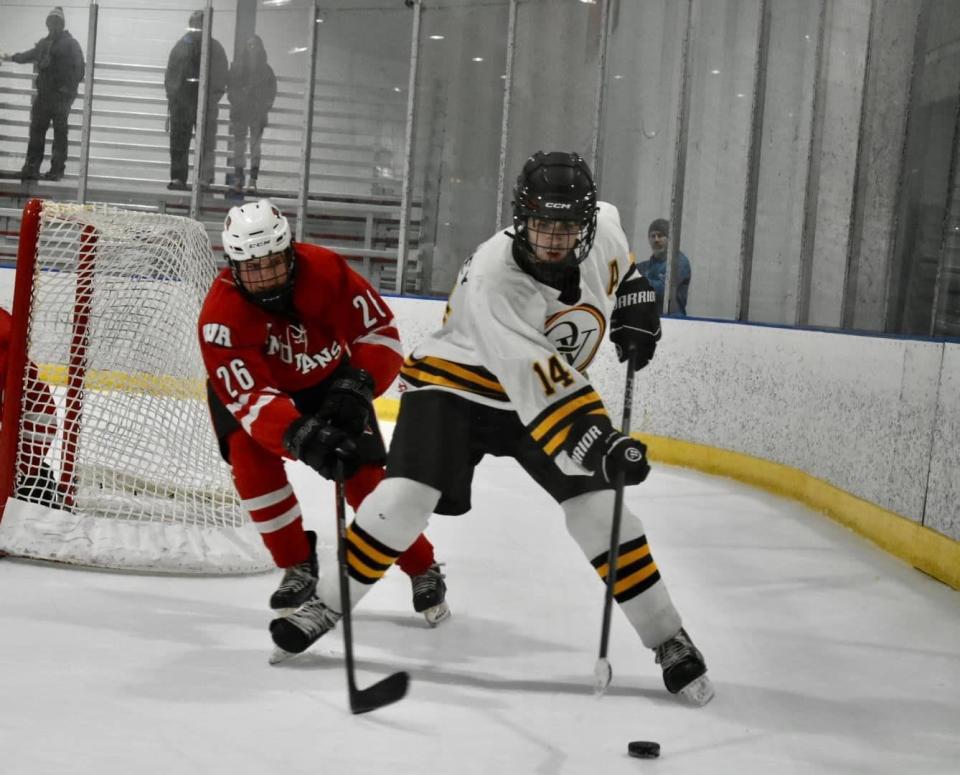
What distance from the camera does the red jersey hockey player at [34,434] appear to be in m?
3.39

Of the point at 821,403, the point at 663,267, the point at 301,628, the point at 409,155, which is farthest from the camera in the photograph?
the point at 409,155

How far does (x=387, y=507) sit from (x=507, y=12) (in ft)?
19.0

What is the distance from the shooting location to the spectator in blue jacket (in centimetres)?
657

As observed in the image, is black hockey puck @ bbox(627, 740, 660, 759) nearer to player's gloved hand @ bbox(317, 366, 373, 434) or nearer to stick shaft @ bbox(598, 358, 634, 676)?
stick shaft @ bbox(598, 358, 634, 676)

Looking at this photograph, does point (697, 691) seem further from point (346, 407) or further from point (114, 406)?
point (114, 406)

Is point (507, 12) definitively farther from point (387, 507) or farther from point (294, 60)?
point (387, 507)

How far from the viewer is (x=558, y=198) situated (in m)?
2.27

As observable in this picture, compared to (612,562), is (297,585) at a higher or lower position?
lower

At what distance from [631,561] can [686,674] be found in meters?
0.23

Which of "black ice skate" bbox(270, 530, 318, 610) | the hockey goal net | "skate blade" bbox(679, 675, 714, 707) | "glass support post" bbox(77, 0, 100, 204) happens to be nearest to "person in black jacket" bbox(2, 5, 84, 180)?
"glass support post" bbox(77, 0, 100, 204)

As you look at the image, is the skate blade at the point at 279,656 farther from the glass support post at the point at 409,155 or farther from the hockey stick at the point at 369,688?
the glass support post at the point at 409,155

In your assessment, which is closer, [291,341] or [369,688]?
[369,688]

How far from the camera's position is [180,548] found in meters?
3.33

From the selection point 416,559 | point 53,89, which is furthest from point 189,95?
point 416,559
